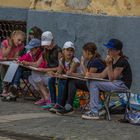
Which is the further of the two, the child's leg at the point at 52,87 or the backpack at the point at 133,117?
the child's leg at the point at 52,87

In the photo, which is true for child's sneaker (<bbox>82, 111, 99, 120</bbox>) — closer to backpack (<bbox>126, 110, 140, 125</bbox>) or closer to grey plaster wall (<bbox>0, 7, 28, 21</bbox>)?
backpack (<bbox>126, 110, 140, 125</bbox>)

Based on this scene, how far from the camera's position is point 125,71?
1029 cm

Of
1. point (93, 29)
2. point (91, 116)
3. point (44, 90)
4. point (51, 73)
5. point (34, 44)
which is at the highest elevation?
point (93, 29)

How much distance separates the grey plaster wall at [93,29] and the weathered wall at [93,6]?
4.3 inches

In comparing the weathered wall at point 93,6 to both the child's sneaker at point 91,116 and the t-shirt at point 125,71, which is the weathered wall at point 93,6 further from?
the child's sneaker at point 91,116

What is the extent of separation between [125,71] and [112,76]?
0.29 meters

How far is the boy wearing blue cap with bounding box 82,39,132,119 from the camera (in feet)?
33.2

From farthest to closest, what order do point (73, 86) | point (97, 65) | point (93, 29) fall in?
1. point (93, 29)
2. point (73, 86)
3. point (97, 65)

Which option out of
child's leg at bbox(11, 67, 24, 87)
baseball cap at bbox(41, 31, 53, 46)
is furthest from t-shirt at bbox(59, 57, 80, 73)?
child's leg at bbox(11, 67, 24, 87)

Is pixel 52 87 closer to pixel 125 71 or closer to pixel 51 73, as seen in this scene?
pixel 51 73

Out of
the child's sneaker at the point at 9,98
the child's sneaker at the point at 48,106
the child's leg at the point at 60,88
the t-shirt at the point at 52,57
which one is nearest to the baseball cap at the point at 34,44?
the t-shirt at the point at 52,57

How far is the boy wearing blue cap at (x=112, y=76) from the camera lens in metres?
10.1

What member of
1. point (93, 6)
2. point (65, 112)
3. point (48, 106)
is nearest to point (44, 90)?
point (48, 106)

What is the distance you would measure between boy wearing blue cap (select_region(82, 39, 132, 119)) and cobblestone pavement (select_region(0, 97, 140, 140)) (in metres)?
0.29
